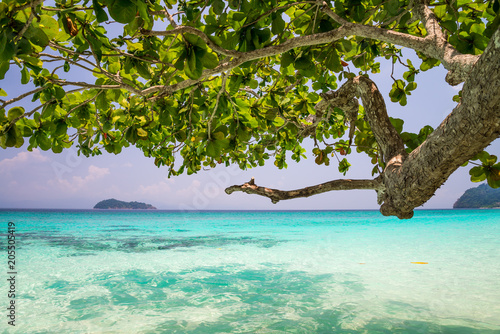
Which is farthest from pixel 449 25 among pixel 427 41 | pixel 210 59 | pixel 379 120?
pixel 210 59

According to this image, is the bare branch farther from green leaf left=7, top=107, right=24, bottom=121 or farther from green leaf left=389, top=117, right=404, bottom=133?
green leaf left=389, top=117, right=404, bottom=133

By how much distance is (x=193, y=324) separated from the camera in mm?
2889

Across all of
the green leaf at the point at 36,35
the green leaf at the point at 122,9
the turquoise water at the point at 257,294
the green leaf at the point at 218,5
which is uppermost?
the green leaf at the point at 218,5

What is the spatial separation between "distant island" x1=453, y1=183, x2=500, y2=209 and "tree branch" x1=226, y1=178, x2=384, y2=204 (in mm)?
76516

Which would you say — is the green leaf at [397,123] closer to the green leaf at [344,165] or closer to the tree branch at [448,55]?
the tree branch at [448,55]

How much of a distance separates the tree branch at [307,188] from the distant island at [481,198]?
7652cm

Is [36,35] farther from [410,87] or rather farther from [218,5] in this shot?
[410,87]

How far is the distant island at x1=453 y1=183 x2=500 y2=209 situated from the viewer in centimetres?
6238

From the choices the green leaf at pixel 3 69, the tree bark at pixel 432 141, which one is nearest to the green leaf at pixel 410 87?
the tree bark at pixel 432 141

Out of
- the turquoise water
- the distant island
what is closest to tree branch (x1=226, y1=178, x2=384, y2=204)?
the turquoise water

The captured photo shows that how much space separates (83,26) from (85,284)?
4370 millimetres

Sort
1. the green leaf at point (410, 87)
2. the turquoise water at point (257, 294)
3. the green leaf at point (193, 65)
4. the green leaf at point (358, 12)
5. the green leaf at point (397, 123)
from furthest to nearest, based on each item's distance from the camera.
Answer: the turquoise water at point (257, 294) < the green leaf at point (410, 87) < the green leaf at point (397, 123) < the green leaf at point (358, 12) < the green leaf at point (193, 65)

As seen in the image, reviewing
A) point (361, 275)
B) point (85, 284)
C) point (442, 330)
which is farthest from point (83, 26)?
point (361, 275)

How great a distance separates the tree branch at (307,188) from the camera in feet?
6.29
